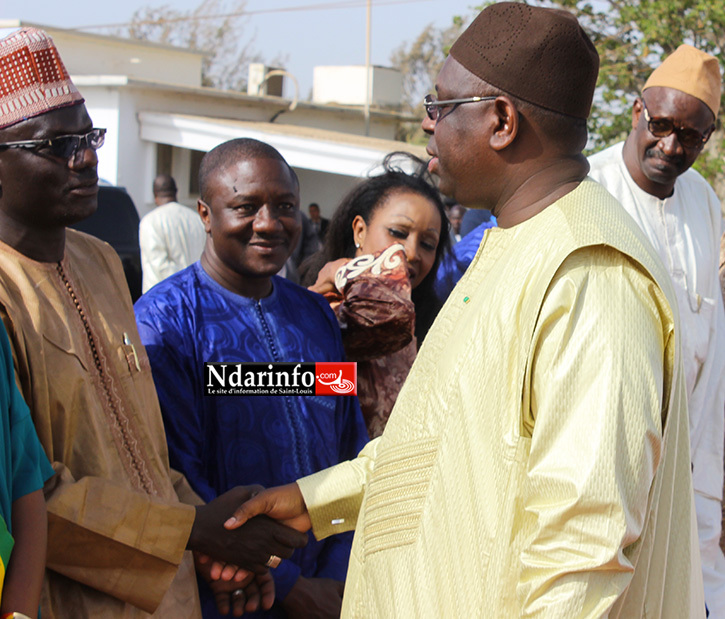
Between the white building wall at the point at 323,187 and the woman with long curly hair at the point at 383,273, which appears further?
the white building wall at the point at 323,187

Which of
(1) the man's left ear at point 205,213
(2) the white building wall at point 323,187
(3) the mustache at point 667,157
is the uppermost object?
(3) the mustache at point 667,157

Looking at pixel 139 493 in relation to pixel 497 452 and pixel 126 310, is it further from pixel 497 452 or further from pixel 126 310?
pixel 497 452

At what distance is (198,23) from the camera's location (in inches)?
1465

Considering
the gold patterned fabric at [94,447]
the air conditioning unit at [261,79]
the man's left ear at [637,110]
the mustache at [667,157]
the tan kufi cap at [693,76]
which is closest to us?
the gold patterned fabric at [94,447]

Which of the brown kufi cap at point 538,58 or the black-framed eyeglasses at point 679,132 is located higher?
the brown kufi cap at point 538,58

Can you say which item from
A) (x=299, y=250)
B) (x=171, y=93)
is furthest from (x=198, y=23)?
A: (x=299, y=250)

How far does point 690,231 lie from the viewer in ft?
13.6

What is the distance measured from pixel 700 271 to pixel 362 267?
5.69 ft

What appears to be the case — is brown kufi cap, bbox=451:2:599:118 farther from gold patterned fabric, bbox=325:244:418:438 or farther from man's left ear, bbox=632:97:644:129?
man's left ear, bbox=632:97:644:129

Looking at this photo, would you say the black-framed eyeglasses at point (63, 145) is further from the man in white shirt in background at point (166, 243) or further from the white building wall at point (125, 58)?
the white building wall at point (125, 58)

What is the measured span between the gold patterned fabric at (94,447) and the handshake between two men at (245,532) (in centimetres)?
8

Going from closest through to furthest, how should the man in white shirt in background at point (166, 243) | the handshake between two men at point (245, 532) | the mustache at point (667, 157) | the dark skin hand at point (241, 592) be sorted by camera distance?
the handshake between two men at point (245, 532)
the dark skin hand at point (241, 592)
the mustache at point (667, 157)
the man in white shirt in background at point (166, 243)

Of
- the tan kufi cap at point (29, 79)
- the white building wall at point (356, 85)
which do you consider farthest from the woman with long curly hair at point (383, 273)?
the white building wall at point (356, 85)

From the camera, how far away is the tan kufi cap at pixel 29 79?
2.14 metres
